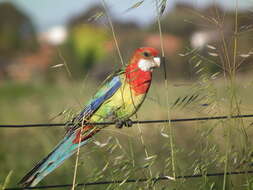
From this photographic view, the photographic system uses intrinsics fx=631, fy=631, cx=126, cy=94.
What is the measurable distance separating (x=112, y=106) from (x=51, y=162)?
1.86 feet

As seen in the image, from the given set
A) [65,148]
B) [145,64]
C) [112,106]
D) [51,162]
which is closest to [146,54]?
[145,64]

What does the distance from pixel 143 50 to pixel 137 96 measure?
399mm

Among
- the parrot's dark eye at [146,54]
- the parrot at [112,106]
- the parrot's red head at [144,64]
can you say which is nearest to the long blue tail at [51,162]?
the parrot at [112,106]

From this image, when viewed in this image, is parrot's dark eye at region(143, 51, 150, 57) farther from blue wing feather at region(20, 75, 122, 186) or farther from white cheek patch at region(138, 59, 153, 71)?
blue wing feather at region(20, 75, 122, 186)

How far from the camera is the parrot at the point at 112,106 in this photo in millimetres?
2869

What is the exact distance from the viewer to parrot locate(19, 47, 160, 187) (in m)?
2.87

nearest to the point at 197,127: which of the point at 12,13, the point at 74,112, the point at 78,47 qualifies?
the point at 74,112

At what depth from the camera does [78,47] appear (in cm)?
2797

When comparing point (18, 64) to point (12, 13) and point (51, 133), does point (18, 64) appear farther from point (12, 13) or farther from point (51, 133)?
point (51, 133)

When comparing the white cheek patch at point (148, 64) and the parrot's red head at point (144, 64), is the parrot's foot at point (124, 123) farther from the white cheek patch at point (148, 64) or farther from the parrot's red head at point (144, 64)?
the white cheek patch at point (148, 64)

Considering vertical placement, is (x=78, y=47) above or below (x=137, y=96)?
above

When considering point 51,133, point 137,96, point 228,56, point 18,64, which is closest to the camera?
point 228,56

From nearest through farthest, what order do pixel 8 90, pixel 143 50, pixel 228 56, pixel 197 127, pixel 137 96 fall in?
pixel 228 56
pixel 197 127
pixel 137 96
pixel 143 50
pixel 8 90

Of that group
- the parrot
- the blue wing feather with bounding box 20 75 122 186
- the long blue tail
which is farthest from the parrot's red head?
the long blue tail
